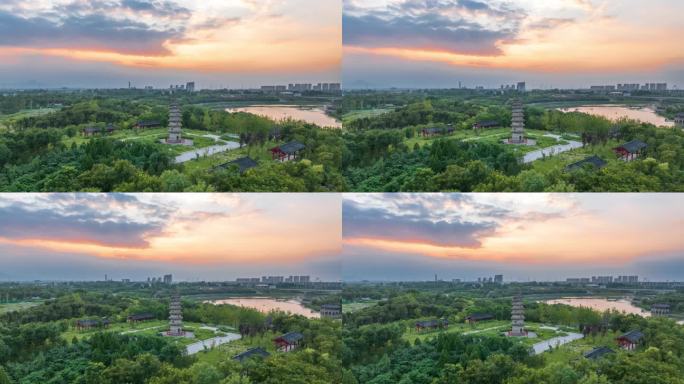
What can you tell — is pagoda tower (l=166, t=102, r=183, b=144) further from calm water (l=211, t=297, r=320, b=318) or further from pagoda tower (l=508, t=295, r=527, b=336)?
pagoda tower (l=508, t=295, r=527, b=336)

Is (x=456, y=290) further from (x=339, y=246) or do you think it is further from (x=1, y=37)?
(x=1, y=37)

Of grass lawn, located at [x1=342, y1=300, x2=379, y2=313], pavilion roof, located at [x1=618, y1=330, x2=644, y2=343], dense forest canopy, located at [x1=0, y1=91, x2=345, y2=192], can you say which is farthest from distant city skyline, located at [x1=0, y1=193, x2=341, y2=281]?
pavilion roof, located at [x1=618, y1=330, x2=644, y2=343]

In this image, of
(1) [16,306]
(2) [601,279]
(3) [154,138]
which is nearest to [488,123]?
(2) [601,279]

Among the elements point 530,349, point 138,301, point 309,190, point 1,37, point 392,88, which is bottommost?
point 530,349

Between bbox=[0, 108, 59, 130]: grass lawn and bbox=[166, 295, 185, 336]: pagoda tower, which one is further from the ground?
bbox=[0, 108, 59, 130]: grass lawn

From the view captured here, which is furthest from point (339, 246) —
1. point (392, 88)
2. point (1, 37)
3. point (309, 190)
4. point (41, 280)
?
point (1, 37)

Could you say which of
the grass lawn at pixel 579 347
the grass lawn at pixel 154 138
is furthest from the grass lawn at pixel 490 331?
the grass lawn at pixel 154 138
